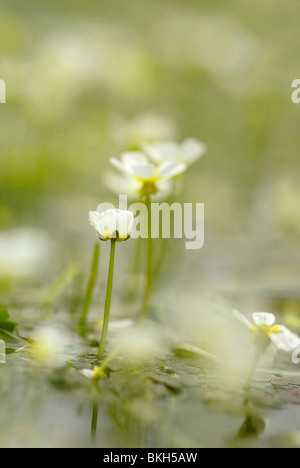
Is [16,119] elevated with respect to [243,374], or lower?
elevated

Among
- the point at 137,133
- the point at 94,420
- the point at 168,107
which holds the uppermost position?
the point at 168,107

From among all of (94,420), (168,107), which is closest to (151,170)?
(94,420)

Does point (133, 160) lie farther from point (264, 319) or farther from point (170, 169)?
point (264, 319)

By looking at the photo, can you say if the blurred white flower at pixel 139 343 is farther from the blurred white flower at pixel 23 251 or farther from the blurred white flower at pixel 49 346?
the blurred white flower at pixel 23 251

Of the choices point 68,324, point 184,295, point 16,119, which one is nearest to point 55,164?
point 16,119

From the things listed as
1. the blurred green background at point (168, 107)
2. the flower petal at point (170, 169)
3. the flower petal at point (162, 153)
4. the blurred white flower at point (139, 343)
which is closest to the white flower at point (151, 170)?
the flower petal at point (170, 169)
